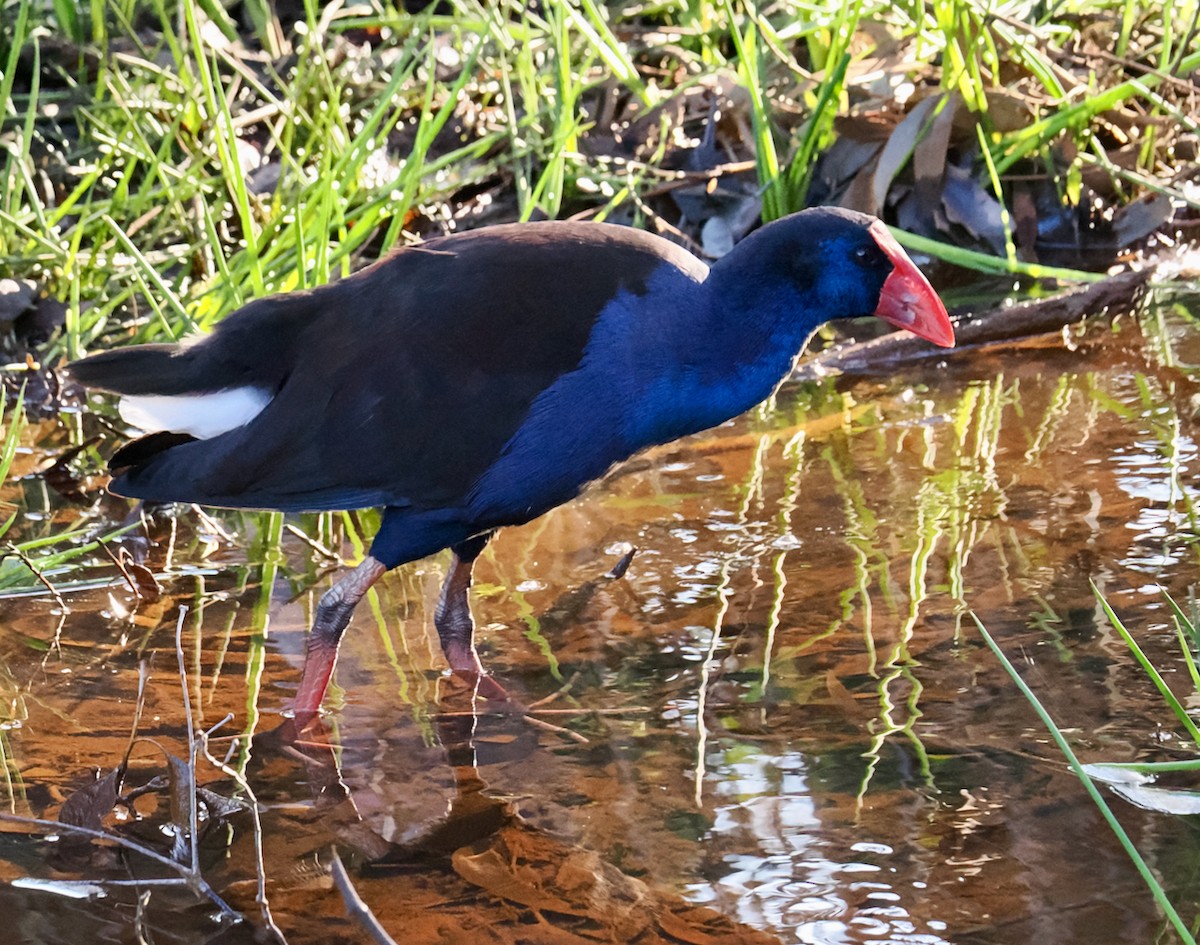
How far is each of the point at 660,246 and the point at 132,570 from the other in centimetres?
106

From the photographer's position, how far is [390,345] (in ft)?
7.34

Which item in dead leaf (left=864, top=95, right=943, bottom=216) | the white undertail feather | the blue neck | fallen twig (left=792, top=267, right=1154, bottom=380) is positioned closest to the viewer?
the blue neck

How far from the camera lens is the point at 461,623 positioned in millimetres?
2287

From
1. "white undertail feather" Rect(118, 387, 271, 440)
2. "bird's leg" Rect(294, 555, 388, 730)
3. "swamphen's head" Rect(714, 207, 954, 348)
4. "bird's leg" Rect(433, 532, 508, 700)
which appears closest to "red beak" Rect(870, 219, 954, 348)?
"swamphen's head" Rect(714, 207, 954, 348)

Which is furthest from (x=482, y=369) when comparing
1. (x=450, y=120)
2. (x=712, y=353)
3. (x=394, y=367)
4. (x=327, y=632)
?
(x=450, y=120)

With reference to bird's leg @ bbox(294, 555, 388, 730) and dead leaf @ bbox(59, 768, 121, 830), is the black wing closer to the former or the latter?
bird's leg @ bbox(294, 555, 388, 730)

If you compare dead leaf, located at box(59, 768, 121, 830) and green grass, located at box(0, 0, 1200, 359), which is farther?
green grass, located at box(0, 0, 1200, 359)

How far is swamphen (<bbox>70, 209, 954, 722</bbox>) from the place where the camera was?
7.06ft

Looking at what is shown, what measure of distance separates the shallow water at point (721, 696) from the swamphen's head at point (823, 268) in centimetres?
47

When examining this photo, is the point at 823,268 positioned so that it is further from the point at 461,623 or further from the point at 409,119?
the point at 409,119

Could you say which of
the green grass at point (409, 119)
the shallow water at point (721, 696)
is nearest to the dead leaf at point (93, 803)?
the shallow water at point (721, 696)

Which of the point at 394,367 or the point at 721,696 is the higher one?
the point at 394,367

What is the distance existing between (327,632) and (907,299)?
976 mm

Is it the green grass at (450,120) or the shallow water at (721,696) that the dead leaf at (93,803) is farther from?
the green grass at (450,120)
